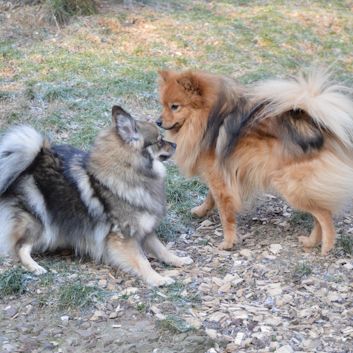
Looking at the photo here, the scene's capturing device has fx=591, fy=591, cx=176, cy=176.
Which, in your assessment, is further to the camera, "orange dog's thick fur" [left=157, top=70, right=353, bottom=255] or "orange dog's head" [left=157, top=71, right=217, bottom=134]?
"orange dog's head" [left=157, top=71, right=217, bottom=134]

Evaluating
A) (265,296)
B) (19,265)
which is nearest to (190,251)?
(265,296)

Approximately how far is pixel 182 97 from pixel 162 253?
1204 millimetres

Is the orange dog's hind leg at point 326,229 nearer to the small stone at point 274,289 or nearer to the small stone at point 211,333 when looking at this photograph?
the small stone at point 274,289

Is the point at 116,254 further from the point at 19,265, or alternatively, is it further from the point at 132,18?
the point at 132,18

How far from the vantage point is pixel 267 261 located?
14.2 ft

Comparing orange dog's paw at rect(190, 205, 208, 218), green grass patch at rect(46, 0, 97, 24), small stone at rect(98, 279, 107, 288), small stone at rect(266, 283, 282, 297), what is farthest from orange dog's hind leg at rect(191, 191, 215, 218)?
green grass patch at rect(46, 0, 97, 24)

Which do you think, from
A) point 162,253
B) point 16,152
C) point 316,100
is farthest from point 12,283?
point 316,100

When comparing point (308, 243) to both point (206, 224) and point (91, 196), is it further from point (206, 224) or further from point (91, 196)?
point (91, 196)

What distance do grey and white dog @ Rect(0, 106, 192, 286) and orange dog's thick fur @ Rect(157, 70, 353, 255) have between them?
526 mm

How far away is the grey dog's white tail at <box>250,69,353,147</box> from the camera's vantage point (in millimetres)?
4191

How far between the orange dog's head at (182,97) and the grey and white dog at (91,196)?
1.65 feet

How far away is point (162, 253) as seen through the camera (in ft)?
14.3

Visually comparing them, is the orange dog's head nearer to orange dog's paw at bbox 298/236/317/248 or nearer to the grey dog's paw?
the grey dog's paw

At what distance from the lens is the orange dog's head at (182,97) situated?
4.54 metres
